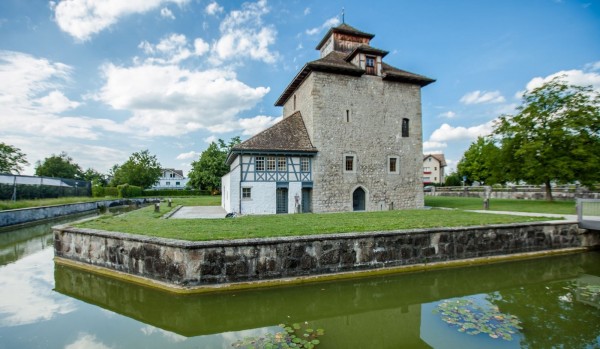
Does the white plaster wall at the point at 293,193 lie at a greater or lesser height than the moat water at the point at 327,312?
greater

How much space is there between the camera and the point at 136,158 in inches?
2307

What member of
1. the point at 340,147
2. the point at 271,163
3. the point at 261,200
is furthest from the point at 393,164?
the point at 261,200

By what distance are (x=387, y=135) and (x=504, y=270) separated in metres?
13.1

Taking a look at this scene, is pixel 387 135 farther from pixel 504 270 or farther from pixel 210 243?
pixel 210 243

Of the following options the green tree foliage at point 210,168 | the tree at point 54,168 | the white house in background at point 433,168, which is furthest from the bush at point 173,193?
the white house in background at point 433,168

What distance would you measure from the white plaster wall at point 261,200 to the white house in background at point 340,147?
0.06m

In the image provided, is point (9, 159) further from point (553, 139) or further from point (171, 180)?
point (553, 139)

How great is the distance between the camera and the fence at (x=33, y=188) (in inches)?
909

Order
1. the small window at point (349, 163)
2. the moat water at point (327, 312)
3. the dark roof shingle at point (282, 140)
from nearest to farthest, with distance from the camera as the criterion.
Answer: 1. the moat water at point (327, 312)
2. the dark roof shingle at point (282, 140)
3. the small window at point (349, 163)

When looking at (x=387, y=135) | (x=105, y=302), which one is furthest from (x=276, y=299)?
(x=387, y=135)

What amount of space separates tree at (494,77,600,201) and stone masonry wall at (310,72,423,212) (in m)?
6.60

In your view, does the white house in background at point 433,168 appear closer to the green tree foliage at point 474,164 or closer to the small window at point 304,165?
the green tree foliage at point 474,164

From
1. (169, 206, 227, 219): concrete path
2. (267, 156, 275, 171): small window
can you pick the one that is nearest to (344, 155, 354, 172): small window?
(267, 156, 275, 171): small window

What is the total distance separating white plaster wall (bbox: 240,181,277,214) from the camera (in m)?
18.5
